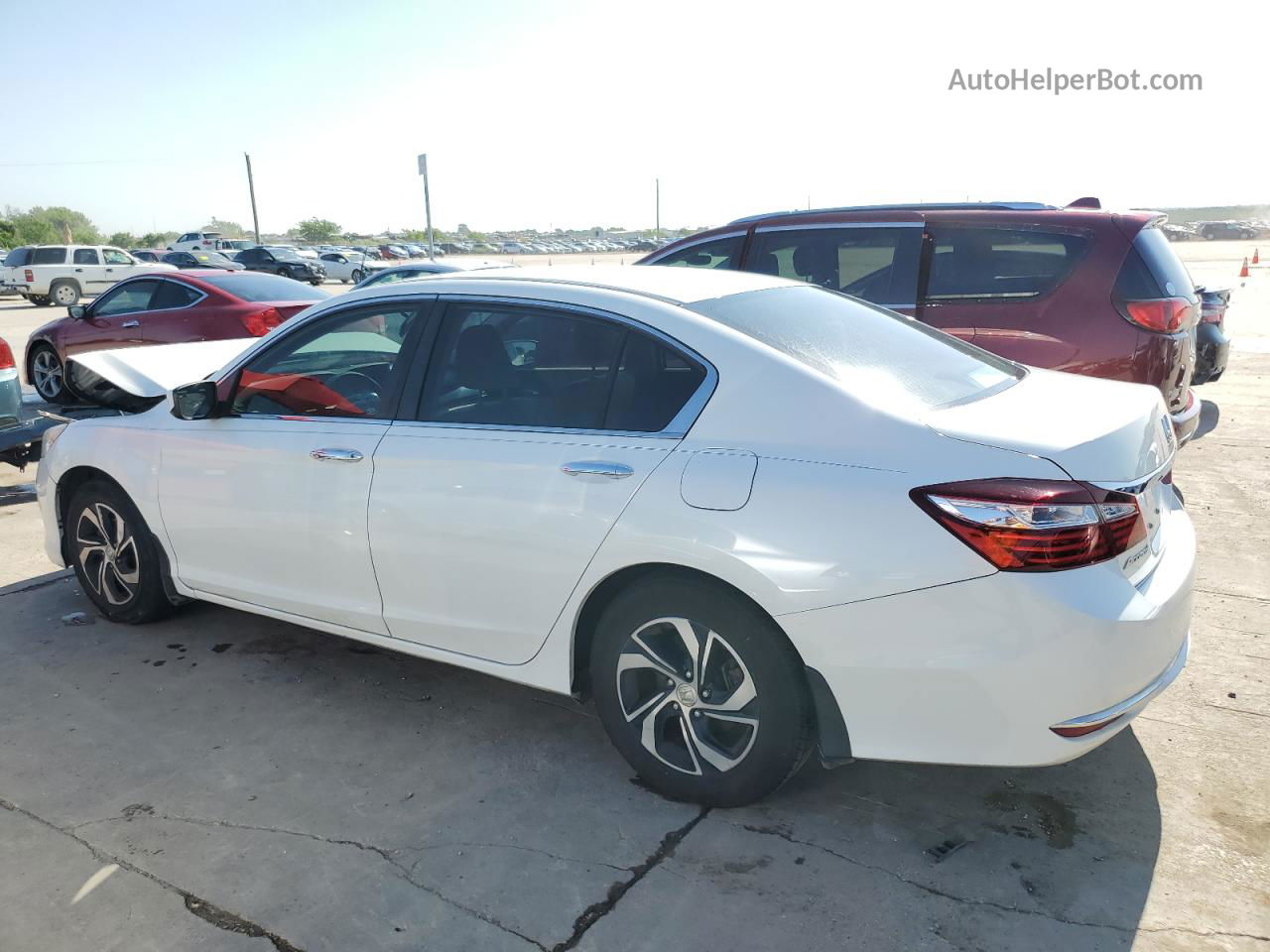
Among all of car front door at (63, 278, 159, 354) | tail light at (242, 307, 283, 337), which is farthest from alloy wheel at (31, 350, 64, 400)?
tail light at (242, 307, 283, 337)

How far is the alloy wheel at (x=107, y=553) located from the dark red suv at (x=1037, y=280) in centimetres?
418

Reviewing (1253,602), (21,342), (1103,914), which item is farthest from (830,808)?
(21,342)

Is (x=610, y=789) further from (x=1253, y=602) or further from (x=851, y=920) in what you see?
(x=1253, y=602)

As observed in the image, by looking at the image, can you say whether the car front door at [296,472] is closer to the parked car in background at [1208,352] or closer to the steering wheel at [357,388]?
the steering wheel at [357,388]

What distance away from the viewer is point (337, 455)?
12.2ft

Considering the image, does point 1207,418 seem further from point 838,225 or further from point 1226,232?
point 1226,232

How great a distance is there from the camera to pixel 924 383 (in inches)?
125

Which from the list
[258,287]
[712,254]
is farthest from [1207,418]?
[258,287]

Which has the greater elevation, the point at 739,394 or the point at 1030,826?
the point at 739,394

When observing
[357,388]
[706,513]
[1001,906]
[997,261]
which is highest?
[997,261]

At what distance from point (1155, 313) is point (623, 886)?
4247mm

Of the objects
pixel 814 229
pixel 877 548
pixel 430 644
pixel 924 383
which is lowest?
pixel 430 644

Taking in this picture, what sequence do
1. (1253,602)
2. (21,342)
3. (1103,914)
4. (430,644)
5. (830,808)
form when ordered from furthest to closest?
1. (21,342)
2. (1253,602)
3. (430,644)
4. (830,808)
5. (1103,914)

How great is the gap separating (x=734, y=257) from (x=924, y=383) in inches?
151
